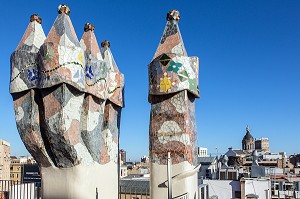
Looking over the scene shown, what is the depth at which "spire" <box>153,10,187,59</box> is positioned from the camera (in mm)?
9461

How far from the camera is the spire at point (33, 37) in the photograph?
32.4ft

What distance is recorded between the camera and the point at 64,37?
31.4 feet

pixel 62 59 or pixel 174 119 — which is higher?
pixel 62 59

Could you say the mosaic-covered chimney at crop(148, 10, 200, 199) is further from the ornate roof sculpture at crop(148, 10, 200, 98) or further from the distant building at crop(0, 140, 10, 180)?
the distant building at crop(0, 140, 10, 180)

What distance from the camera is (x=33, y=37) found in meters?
10.0

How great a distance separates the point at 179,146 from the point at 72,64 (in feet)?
11.1

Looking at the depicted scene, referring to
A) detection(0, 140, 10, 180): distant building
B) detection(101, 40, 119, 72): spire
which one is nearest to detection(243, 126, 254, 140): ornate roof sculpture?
detection(0, 140, 10, 180): distant building

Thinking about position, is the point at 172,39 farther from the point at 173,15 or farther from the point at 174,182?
the point at 174,182

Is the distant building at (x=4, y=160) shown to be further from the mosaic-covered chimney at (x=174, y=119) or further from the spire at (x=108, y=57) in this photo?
the mosaic-covered chimney at (x=174, y=119)

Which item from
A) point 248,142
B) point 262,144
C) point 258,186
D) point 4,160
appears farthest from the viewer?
point 262,144

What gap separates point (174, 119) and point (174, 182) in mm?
1521

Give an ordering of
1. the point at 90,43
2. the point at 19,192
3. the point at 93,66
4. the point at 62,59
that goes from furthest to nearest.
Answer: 1. the point at 90,43
2. the point at 93,66
3. the point at 19,192
4. the point at 62,59

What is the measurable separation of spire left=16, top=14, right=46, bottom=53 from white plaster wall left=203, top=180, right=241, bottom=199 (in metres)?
11.4

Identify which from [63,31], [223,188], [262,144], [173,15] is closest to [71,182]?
[63,31]
